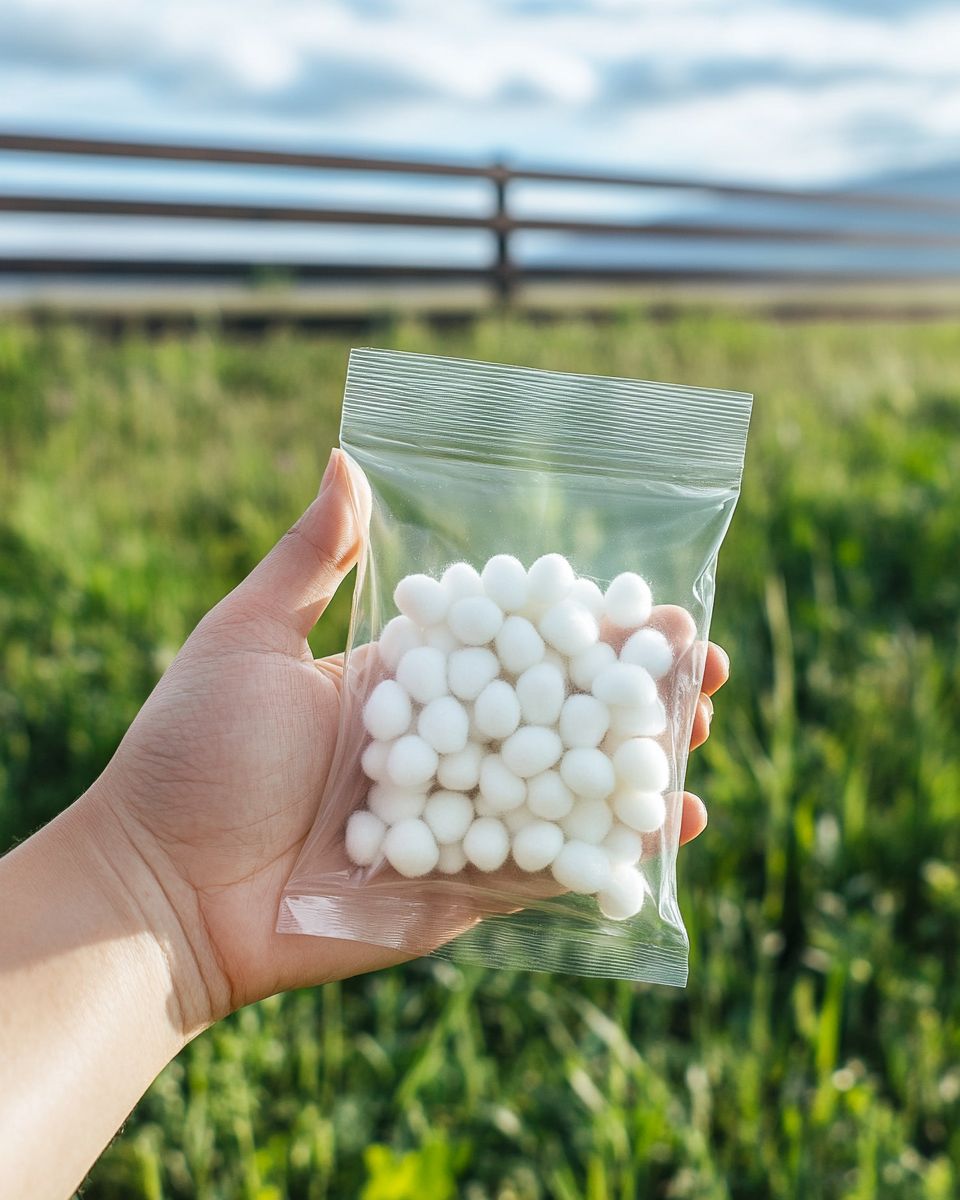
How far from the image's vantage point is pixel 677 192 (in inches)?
276

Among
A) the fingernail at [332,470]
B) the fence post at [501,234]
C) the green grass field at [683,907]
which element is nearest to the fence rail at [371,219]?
the fence post at [501,234]

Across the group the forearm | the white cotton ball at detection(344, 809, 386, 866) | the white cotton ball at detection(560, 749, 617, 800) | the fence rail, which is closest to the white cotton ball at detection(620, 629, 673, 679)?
the white cotton ball at detection(560, 749, 617, 800)

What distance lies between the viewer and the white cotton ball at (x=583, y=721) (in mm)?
1166

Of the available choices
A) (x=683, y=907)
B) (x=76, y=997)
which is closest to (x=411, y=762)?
(x=76, y=997)

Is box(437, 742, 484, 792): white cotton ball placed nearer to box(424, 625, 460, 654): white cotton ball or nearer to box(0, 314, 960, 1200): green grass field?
box(424, 625, 460, 654): white cotton ball

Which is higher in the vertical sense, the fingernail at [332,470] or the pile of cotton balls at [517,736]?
the fingernail at [332,470]

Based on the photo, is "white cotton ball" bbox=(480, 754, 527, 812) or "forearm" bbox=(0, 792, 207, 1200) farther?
"white cotton ball" bbox=(480, 754, 527, 812)

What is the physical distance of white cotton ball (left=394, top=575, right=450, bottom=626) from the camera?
1203mm

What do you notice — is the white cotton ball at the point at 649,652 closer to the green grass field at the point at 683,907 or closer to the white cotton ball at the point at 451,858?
the white cotton ball at the point at 451,858

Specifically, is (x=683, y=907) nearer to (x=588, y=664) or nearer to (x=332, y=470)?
(x=588, y=664)

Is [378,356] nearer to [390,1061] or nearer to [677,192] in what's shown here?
[390,1061]

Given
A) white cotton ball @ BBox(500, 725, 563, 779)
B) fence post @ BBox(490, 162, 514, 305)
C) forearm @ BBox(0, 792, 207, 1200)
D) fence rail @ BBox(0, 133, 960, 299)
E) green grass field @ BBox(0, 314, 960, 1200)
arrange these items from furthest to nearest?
fence post @ BBox(490, 162, 514, 305) < fence rail @ BBox(0, 133, 960, 299) < green grass field @ BBox(0, 314, 960, 1200) < white cotton ball @ BBox(500, 725, 563, 779) < forearm @ BBox(0, 792, 207, 1200)

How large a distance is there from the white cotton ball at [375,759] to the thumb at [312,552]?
0.67ft

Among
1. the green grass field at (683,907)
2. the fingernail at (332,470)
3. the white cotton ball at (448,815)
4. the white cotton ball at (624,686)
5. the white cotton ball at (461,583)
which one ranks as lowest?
the green grass field at (683,907)
